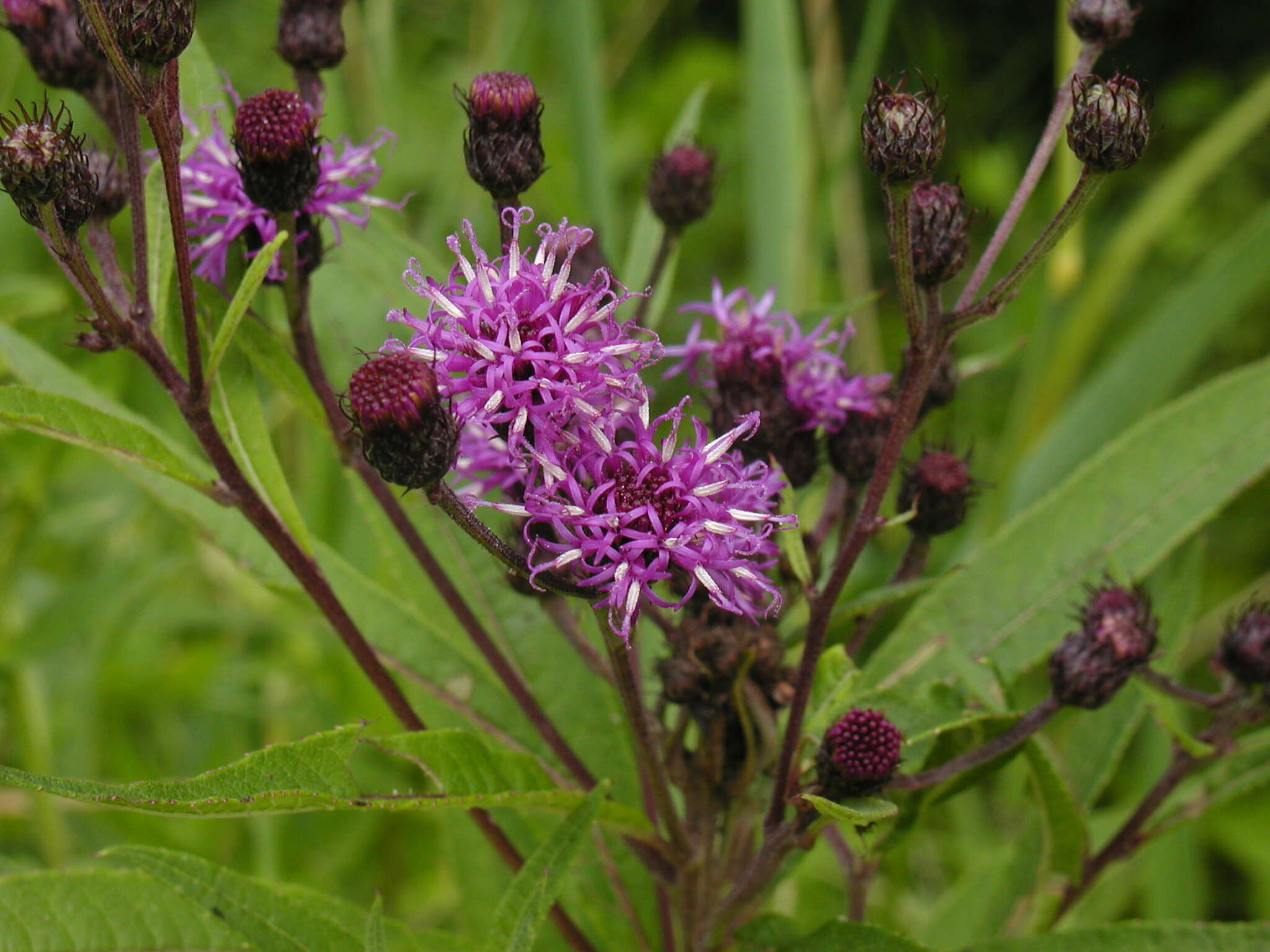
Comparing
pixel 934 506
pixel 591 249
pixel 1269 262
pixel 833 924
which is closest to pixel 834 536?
pixel 934 506

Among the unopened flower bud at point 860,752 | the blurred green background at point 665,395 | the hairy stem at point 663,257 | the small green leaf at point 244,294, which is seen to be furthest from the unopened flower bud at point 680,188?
the unopened flower bud at point 860,752

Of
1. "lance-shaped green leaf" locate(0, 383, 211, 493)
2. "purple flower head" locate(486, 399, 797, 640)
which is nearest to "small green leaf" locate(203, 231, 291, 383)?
"lance-shaped green leaf" locate(0, 383, 211, 493)

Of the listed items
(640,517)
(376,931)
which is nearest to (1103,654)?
(640,517)

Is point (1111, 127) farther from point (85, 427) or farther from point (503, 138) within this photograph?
point (85, 427)

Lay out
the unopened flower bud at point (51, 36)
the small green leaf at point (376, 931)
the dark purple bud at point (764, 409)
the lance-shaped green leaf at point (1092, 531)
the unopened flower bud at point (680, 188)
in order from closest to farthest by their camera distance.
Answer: the small green leaf at point (376, 931) < the dark purple bud at point (764, 409) < the unopened flower bud at point (51, 36) < the lance-shaped green leaf at point (1092, 531) < the unopened flower bud at point (680, 188)

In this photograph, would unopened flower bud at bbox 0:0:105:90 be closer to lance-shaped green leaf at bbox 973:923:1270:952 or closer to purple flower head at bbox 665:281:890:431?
purple flower head at bbox 665:281:890:431

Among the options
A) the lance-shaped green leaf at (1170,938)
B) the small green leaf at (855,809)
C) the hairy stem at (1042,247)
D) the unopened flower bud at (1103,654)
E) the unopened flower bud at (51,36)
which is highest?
the unopened flower bud at (51,36)

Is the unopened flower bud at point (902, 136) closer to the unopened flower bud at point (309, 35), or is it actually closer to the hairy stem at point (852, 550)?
the hairy stem at point (852, 550)
